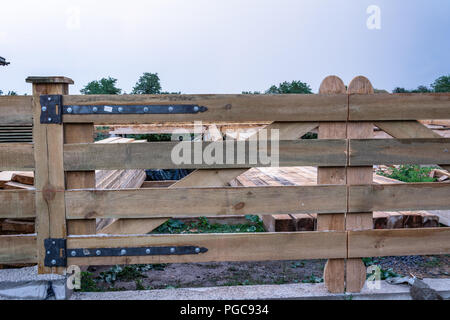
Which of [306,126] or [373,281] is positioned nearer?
[306,126]

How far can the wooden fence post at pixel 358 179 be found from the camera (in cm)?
316

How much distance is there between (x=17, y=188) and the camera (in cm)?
373

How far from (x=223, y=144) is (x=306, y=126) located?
684mm

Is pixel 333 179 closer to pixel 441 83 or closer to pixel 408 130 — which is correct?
pixel 408 130

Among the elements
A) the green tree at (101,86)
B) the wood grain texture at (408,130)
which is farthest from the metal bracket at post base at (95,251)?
the green tree at (101,86)

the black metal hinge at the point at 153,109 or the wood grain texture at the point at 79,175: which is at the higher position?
the black metal hinge at the point at 153,109

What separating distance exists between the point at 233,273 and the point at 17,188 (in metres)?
2.28

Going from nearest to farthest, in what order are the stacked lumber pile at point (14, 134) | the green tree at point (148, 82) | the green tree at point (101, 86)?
the stacked lumber pile at point (14, 134) → the green tree at point (148, 82) → the green tree at point (101, 86)

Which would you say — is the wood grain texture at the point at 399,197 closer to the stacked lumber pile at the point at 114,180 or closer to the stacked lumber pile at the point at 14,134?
the stacked lumber pile at the point at 114,180

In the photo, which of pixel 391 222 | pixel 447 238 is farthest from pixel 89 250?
pixel 391 222

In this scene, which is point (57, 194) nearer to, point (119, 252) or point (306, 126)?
point (119, 252)

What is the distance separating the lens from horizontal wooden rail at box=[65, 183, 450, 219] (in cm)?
310

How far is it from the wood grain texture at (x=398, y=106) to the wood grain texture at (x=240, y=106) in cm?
12

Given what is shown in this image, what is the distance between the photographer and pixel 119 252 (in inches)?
124
